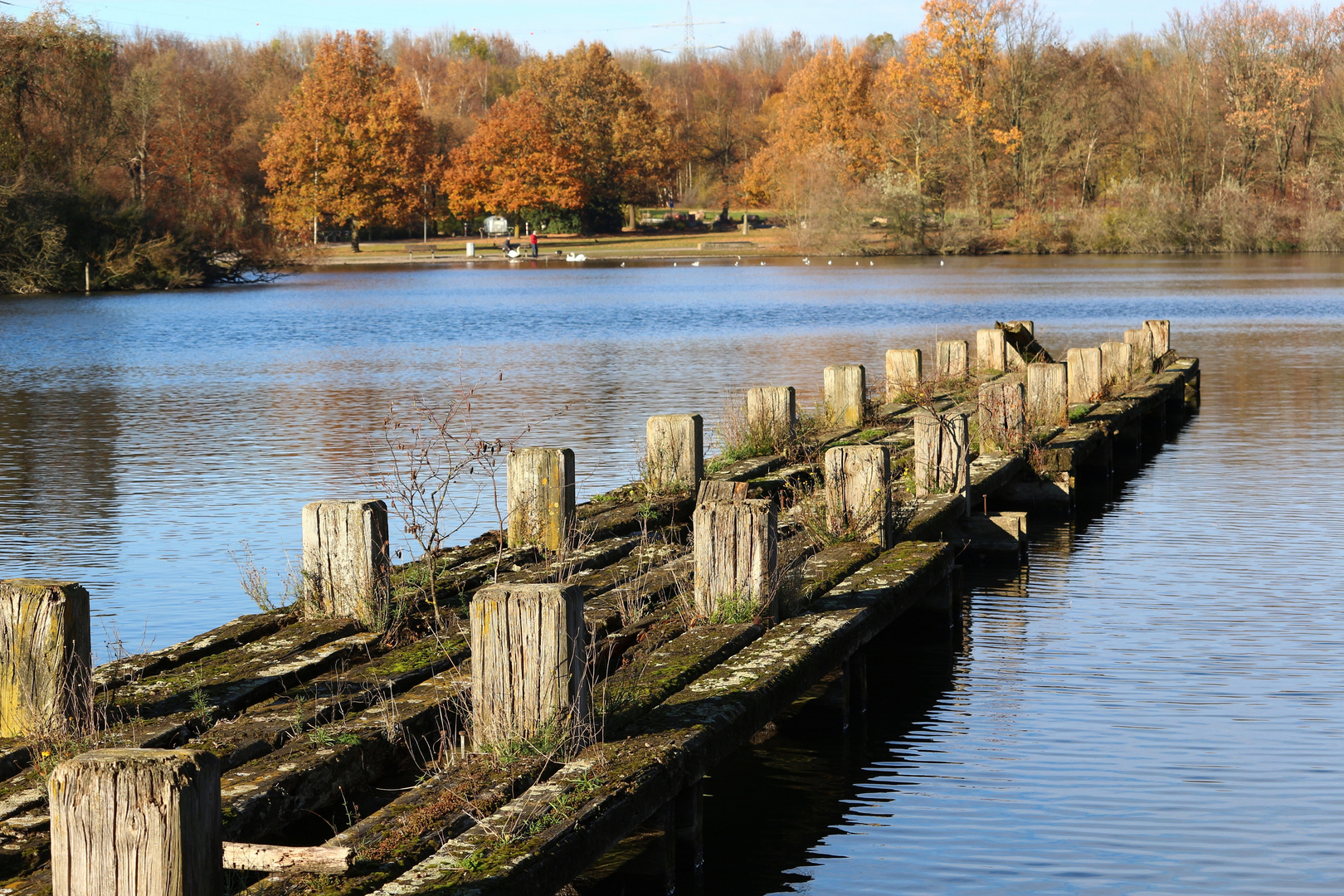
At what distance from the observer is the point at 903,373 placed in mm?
17766

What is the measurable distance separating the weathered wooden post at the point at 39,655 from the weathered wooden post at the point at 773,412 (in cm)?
811

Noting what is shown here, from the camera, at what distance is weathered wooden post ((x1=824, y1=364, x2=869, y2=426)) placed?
15.1 meters

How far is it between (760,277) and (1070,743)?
2121 inches

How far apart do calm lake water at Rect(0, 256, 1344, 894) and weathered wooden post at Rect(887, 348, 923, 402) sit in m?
2.76

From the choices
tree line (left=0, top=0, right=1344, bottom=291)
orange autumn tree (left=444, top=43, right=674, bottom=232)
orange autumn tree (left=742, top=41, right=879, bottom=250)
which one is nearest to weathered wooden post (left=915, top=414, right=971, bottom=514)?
tree line (left=0, top=0, right=1344, bottom=291)

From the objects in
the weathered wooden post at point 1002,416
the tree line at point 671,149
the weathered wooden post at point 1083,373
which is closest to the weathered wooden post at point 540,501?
the weathered wooden post at point 1002,416

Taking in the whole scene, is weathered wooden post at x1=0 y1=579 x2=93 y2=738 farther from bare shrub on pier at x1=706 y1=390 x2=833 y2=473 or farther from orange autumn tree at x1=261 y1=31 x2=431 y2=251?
orange autumn tree at x1=261 y1=31 x2=431 y2=251

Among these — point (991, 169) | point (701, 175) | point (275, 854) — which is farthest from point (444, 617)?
point (701, 175)

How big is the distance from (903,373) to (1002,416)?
12.6 ft

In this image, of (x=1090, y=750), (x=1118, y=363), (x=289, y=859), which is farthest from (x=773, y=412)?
(x=289, y=859)

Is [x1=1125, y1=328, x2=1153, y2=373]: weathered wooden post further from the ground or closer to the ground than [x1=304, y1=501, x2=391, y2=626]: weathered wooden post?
further from the ground

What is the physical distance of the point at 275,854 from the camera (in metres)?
4.84

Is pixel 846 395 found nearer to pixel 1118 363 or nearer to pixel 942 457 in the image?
pixel 942 457

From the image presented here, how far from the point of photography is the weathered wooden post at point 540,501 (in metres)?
9.35
